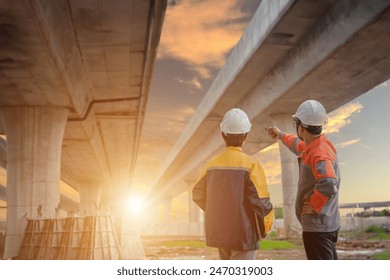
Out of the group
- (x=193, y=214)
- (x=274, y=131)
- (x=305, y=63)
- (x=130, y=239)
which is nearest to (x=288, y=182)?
(x=305, y=63)

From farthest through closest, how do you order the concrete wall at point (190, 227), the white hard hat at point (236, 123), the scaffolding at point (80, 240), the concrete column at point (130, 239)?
the concrete wall at point (190, 227), the concrete column at point (130, 239), the scaffolding at point (80, 240), the white hard hat at point (236, 123)

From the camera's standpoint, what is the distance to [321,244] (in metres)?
5.02

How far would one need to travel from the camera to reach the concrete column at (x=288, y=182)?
2412 centimetres

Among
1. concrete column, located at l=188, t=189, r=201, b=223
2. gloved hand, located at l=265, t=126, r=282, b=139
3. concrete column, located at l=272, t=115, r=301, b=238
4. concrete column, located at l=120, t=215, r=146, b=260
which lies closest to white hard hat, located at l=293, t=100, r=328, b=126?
gloved hand, located at l=265, t=126, r=282, b=139

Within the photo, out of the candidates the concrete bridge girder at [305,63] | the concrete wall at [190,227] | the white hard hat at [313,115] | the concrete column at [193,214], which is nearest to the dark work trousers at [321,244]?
the white hard hat at [313,115]

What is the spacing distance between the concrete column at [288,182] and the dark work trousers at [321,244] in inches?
750

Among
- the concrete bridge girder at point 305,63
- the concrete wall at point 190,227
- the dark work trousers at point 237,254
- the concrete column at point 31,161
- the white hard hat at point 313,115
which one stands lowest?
the dark work trousers at point 237,254

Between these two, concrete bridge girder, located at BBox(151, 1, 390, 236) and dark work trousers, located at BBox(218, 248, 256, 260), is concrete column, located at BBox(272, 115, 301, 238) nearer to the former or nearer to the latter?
concrete bridge girder, located at BBox(151, 1, 390, 236)

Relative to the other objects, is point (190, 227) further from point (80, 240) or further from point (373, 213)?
point (80, 240)

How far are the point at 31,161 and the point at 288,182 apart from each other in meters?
13.5

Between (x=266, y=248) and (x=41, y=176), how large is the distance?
10.7 m

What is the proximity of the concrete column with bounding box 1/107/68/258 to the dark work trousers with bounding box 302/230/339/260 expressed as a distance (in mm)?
12823

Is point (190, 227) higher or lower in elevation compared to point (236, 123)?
lower

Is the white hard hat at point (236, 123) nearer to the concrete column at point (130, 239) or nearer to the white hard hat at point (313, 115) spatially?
the white hard hat at point (313, 115)
